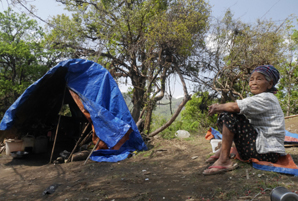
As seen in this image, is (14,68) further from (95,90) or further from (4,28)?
(95,90)

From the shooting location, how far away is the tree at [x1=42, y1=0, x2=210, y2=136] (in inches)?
234

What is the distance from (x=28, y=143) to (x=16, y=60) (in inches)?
432

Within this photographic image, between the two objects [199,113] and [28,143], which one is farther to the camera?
[199,113]

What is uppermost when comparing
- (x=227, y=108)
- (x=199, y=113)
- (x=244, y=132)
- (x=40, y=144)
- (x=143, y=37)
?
(x=143, y=37)

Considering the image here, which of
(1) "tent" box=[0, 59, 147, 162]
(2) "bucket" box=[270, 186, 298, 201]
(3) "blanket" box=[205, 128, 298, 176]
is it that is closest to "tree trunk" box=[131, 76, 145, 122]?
(1) "tent" box=[0, 59, 147, 162]

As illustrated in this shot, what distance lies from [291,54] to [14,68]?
1599 centimetres

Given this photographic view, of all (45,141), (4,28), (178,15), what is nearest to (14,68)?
(4,28)

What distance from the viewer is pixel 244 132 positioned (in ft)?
6.82

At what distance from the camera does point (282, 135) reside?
197 centimetres

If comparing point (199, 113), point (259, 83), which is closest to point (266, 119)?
point (259, 83)

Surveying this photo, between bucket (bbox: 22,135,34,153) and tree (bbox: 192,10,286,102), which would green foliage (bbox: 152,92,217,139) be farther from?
bucket (bbox: 22,135,34,153)

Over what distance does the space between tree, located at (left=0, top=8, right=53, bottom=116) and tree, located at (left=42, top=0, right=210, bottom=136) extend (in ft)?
20.6

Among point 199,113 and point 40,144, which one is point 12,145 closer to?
point 40,144

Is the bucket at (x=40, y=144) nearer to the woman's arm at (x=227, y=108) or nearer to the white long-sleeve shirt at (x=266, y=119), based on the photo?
the woman's arm at (x=227, y=108)
